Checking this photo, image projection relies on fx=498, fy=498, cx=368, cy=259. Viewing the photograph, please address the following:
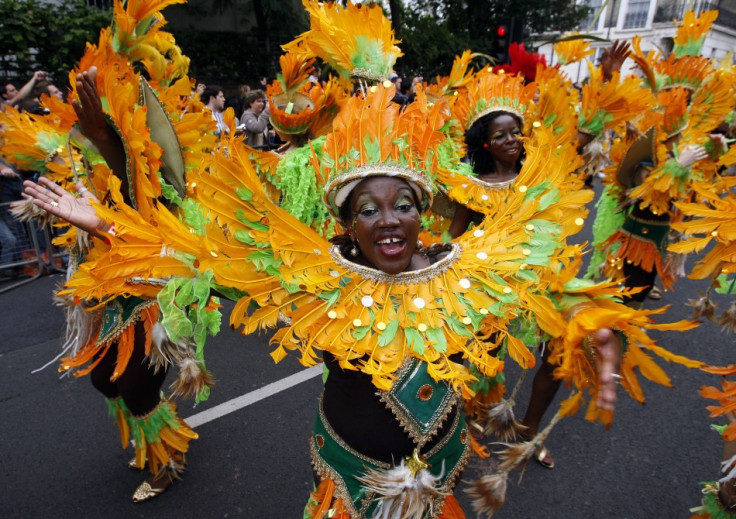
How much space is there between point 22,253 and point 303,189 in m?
4.89

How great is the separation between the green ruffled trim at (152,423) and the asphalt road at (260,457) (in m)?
0.37

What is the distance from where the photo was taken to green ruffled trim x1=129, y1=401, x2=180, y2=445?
2.66m

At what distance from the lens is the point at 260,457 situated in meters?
3.06

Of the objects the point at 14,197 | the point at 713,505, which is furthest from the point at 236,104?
the point at 713,505

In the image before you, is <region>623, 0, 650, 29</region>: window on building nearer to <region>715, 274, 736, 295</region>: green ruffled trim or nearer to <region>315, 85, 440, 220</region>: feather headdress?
<region>715, 274, 736, 295</region>: green ruffled trim

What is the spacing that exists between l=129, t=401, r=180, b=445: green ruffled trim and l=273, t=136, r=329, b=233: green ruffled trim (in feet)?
4.40

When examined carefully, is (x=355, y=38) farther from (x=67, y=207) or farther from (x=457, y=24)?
(x=457, y=24)

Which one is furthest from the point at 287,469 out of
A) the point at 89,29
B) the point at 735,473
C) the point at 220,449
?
the point at 89,29

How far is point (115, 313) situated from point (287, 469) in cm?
135

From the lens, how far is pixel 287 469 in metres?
2.96

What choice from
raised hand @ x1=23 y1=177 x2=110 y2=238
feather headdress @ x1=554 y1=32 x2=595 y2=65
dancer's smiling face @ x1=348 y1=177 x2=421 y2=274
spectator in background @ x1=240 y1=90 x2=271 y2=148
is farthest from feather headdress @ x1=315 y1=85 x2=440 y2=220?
spectator in background @ x1=240 y1=90 x2=271 y2=148

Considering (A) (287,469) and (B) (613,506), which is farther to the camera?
(A) (287,469)

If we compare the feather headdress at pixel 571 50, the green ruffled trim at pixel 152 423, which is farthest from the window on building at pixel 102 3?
the green ruffled trim at pixel 152 423

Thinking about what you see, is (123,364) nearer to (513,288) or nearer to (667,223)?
(513,288)
